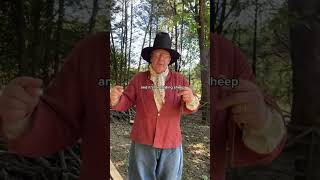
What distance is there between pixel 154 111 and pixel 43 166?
0.27m

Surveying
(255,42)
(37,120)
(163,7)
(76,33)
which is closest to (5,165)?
(37,120)

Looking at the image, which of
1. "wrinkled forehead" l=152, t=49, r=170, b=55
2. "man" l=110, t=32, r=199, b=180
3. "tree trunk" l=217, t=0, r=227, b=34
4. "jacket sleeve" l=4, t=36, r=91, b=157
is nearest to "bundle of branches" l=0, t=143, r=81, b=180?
"jacket sleeve" l=4, t=36, r=91, b=157

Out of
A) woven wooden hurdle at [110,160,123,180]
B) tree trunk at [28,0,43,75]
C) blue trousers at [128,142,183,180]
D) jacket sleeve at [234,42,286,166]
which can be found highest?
tree trunk at [28,0,43,75]

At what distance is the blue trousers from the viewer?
27.4 inches

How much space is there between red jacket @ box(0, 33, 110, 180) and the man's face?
94mm

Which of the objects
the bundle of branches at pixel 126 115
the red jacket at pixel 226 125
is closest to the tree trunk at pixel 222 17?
the red jacket at pixel 226 125

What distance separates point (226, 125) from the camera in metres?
0.70

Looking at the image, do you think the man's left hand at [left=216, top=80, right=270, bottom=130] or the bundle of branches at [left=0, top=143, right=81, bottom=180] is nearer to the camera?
the man's left hand at [left=216, top=80, right=270, bottom=130]

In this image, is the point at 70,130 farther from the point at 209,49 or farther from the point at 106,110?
the point at 209,49

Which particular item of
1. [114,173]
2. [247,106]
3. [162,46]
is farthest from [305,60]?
[114,173]

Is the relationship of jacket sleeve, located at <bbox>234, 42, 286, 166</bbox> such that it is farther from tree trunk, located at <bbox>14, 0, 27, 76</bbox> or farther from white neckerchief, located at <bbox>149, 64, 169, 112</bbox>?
tree trunk, located at <bbox>14, 0, 27, 76</bbox>

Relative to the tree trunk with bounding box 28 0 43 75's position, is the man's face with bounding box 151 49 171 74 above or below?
below

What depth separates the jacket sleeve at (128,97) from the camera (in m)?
0.69

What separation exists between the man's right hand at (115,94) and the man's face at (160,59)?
0.08 metres
